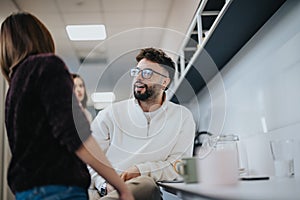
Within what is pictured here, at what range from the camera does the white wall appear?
1.56 metres

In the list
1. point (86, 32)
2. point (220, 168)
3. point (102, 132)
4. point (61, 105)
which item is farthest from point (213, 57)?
point (86, 32)

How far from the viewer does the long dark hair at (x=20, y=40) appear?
3.36 feet

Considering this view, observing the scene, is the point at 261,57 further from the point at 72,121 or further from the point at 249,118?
the point at 72,121

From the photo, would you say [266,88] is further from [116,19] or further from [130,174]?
[116,19]

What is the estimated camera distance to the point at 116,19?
3.84 m

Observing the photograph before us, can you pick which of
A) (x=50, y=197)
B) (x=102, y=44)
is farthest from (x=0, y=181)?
(x=50, y=197)

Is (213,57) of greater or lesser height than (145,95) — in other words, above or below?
above

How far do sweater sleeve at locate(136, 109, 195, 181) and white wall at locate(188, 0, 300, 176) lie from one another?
0.37m

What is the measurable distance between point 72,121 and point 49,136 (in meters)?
0.07

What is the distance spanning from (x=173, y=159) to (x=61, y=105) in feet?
2.77

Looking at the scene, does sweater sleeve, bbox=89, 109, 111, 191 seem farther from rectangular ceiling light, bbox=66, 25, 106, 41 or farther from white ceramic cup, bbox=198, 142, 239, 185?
rectangular ceiling light, bbox=66, 25, 106, 41

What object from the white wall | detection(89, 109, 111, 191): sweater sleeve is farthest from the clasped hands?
the white wall

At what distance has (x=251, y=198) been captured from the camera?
64 cm

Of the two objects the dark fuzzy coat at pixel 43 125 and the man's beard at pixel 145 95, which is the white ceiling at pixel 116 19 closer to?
the man's beard at pixel 145 95
